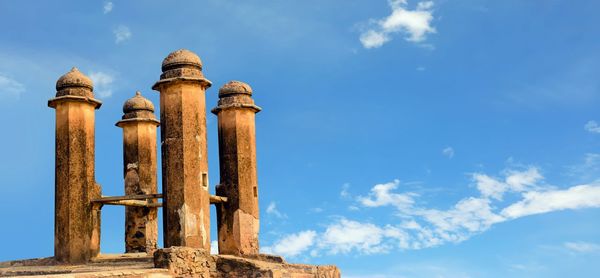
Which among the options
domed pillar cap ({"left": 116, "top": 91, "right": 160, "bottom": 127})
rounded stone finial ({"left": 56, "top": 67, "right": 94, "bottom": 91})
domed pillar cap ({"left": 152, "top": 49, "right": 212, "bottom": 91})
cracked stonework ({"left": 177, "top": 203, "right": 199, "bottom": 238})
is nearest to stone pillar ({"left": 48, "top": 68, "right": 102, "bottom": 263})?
rounded stone finial ({"left": 56, "top": 67, "right": 94, "bottom": 91})

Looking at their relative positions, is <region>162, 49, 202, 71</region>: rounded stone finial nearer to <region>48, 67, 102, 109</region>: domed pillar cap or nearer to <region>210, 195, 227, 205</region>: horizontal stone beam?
<region>48, 67, 102, 109</region>: domed pillar cap

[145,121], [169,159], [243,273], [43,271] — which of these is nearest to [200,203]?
[169,159]

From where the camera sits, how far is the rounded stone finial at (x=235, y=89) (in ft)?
59.1

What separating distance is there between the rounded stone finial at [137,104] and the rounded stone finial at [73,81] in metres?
2.17

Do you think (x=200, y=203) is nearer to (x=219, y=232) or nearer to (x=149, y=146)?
(x=219, y=232)

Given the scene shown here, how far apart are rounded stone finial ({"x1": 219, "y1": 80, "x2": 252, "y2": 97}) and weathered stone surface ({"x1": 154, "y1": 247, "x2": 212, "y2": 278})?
473cm

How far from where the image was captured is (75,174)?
1662 centimetres

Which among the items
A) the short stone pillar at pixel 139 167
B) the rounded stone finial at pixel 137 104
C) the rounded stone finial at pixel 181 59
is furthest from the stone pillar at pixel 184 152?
the rounded stone finial at pixel 137 104

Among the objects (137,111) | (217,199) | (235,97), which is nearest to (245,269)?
(217,199)

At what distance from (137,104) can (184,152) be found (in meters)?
4.15

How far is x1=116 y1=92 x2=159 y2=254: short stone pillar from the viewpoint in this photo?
18.6 m

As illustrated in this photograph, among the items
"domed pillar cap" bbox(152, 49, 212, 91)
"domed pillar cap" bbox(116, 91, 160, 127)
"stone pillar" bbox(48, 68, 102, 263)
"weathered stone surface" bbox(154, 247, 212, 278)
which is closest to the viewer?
"weathered stone surface" bbox(154, 247, 212, 278)

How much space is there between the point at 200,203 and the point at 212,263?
1.54m

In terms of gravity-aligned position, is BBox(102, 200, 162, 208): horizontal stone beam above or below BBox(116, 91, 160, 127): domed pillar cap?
below
